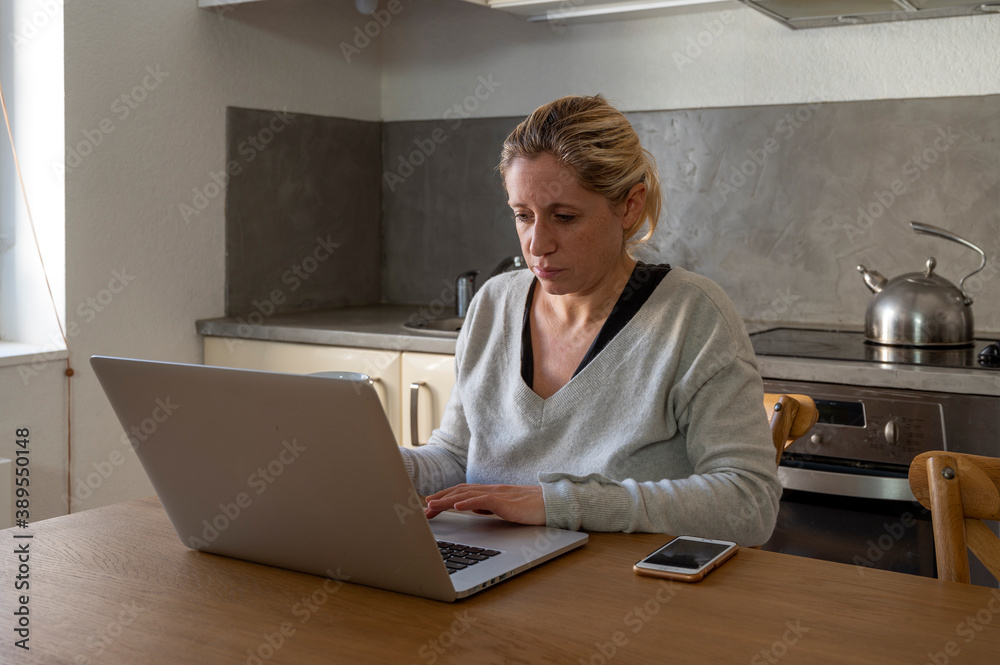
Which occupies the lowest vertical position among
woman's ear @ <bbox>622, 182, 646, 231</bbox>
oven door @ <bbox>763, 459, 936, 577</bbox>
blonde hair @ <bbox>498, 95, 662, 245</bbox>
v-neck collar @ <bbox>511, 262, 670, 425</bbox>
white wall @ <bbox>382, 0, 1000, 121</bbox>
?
oven door @ <bbox>763, 459, 936, 577</bbox>

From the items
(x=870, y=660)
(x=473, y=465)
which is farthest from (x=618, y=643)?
(x=473, y=465)

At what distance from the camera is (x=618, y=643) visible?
77 centimetres

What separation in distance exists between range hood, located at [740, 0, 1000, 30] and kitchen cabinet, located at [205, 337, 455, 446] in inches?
42.6

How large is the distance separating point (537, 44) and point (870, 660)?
93.7 inches

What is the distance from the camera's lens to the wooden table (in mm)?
752

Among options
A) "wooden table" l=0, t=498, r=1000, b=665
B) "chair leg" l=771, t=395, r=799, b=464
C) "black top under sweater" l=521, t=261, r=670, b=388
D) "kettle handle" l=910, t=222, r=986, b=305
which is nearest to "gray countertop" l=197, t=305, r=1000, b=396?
"kettle handle" l=910, t=222, r=986, b=305

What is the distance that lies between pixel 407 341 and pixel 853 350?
99cm

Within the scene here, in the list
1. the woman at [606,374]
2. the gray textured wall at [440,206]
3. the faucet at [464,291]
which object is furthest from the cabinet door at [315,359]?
the woman at [606,374]

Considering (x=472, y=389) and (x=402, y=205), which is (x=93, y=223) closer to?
(x=402, y=205)

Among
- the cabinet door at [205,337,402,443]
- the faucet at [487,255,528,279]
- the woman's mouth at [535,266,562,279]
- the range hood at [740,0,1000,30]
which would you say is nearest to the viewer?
the woman's mouth at [535,266,562,279]

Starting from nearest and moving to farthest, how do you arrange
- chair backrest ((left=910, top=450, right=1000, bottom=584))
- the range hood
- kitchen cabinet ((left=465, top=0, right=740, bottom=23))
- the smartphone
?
the smartphone
chair backrest ((left=910, top=450, right=1000, bottom=584))
the range hood
kitchen cabinet ((left=465, top=0, right=740, bottom=23))

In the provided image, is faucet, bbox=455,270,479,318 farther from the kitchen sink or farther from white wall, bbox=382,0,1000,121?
white wall, bbox=382,0,1000,121

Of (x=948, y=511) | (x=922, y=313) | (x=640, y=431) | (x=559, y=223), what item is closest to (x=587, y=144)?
(x=559, y=223)

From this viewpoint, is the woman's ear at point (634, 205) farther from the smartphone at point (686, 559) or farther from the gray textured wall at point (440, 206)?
the gray textured wall at point (440, 206)
